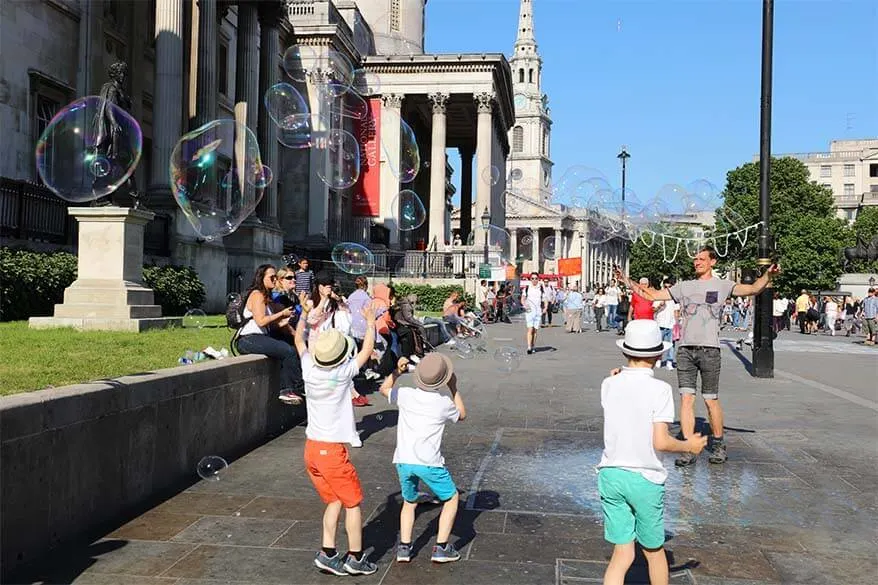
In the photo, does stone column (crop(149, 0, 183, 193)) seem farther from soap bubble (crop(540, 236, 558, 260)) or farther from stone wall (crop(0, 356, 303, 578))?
soap bubble (crop(540, 236, 558, 260))

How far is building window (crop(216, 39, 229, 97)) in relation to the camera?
3209cm

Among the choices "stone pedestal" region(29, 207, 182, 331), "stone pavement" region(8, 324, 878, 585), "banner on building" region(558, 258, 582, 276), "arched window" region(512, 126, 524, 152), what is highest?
"arched window" region(512, 126, 524, 152)

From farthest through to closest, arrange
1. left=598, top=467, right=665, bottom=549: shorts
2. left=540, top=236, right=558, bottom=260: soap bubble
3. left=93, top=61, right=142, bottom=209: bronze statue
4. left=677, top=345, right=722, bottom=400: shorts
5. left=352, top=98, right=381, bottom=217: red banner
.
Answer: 1. left=540, top=236, right=558, bottom=260: soap bubble
2. left=352, top=98, right=381, bottom=217: red banner
3. left=93, top=61, right=142, bottom=209: bronze statue
4. left=677, top=345, right=722, bottom=400: shorts
5. left=598, top=467, right=665, bottom=549: shorts

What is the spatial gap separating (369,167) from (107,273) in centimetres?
3151

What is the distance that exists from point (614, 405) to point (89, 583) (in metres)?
2.89

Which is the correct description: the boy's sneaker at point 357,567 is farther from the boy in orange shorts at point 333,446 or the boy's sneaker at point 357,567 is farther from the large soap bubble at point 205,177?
the large soap bubble at point 205,177

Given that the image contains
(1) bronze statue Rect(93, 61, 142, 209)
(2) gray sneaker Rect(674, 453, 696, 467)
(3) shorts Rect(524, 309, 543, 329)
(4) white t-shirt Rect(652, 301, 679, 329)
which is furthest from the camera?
(3) shorts Rect(524, 309, 543, 329)

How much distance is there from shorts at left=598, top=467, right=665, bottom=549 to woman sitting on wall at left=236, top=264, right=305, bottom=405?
4838mm

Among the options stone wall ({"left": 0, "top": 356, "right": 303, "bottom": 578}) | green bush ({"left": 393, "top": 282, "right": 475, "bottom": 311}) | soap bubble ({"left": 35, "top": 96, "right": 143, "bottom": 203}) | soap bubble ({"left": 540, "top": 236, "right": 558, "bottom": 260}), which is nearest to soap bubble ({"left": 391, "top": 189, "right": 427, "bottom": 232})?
green bush ({"left": 393, "top": 282, "right": 475, "bottom": 311})

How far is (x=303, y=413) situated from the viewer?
937 cm

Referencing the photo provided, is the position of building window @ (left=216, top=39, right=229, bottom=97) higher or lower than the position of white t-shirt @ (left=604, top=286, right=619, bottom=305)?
higher

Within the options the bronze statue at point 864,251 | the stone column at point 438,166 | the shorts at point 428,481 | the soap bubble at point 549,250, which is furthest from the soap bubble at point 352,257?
the shorts at point 428,481

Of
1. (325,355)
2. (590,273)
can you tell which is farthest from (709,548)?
(590,273)

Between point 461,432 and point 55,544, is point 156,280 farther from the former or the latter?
point 55,544
